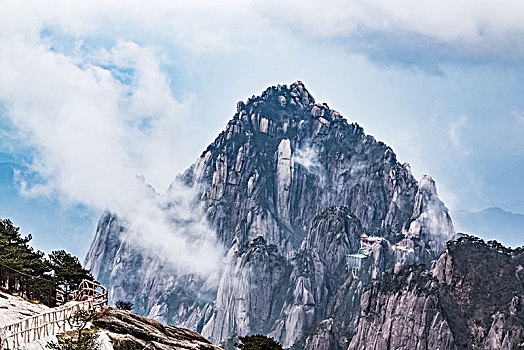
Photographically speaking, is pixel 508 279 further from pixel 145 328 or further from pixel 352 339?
pixel 145 328

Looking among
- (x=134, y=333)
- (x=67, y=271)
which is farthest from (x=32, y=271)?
(x=134, y=333)

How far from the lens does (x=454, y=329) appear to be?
536ft

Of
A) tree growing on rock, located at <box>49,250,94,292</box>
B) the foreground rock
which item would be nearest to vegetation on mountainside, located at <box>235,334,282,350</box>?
the foreground rock

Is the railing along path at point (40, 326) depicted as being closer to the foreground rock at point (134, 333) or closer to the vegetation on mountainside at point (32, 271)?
the foreground rock at point (134, 333)

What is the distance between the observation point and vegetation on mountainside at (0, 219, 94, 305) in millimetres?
70812

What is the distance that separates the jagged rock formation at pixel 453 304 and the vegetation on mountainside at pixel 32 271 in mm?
100559

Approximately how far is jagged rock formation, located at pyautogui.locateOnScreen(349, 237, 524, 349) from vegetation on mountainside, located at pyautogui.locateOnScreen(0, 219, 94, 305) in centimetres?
10056

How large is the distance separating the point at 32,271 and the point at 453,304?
4691 inches

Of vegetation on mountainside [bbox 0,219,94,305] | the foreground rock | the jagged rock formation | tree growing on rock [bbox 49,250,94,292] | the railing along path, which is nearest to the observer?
the railing along path

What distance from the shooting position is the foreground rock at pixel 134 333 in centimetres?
5662

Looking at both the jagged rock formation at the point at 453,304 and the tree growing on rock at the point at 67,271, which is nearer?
the tree growing on rock at the point at 67,271

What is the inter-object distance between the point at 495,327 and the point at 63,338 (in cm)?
12113

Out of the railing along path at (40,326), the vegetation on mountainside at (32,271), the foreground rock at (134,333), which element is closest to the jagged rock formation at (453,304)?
the vegetation on mountainside at (32,271)

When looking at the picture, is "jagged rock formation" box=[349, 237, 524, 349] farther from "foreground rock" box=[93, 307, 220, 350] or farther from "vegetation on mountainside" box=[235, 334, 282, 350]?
"foreground rock" box=[93, 307, 220, 350]
